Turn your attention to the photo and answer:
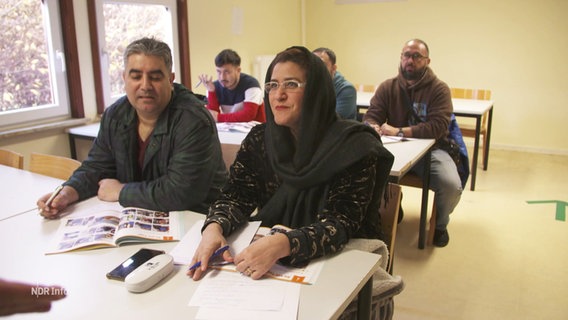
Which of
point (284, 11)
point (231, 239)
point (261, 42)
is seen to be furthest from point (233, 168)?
point (284, 11)

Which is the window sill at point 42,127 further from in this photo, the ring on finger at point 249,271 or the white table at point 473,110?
the ring on finger at point 249,271

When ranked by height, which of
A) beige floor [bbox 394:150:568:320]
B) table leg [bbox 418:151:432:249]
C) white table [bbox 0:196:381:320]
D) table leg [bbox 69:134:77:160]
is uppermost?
white table [bbox 0:196:381:320]

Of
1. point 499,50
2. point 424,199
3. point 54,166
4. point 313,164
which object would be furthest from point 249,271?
point 499,50

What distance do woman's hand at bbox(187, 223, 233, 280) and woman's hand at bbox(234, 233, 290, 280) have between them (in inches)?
2.9

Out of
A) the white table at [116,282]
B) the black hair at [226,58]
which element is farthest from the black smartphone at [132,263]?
the black hair at [226,58]

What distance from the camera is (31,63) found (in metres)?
3.29

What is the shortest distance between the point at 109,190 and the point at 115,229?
363mm

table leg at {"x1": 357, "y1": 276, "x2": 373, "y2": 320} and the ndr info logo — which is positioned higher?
the ndr info logo

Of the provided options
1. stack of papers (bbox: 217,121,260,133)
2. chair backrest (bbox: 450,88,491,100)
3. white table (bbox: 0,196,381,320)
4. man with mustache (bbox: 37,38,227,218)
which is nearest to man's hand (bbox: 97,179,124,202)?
man with mustache (bbox: 37,38,227,218)

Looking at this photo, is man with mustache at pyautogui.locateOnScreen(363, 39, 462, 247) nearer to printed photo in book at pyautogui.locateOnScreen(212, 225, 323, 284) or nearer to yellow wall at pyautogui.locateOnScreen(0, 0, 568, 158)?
printed photo in book at pyautogui.locateOnScreen(212, 225, 323, 284)

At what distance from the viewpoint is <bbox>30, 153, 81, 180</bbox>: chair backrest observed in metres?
2.22

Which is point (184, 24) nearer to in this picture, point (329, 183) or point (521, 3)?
point (329, 183)

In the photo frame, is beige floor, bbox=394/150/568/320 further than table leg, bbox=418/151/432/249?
No

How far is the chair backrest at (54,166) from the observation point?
2.22m
